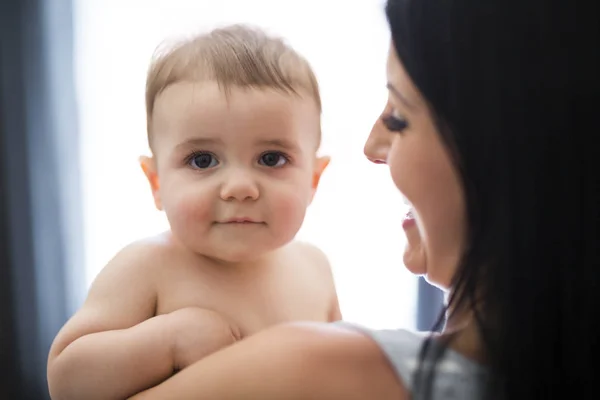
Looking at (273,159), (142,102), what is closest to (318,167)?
(273,159)

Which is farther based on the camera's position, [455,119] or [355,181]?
[355,181]

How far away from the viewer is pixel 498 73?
58 centimetres

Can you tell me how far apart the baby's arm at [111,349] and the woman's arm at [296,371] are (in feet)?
0.36

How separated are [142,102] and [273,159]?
741mm

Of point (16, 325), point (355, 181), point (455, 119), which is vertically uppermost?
point (455, 119)

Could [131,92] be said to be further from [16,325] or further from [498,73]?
[498,73]

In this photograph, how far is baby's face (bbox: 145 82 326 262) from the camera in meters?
0.80

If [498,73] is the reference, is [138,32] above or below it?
above

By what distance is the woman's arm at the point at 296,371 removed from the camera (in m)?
0.61

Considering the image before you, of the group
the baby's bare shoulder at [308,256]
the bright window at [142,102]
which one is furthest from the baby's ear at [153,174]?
the bright window at [142,102]

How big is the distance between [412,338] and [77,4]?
3.97ft

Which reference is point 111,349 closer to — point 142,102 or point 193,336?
point 193,336

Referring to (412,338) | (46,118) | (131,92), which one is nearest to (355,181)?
(131,92)

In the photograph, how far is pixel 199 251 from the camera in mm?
856
